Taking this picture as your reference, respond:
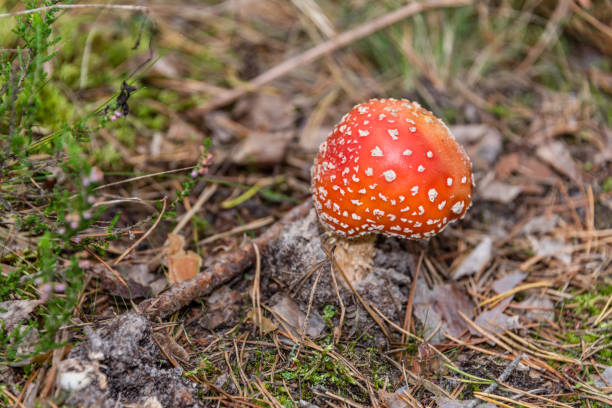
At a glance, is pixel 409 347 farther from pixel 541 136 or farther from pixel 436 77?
pixel 436 77

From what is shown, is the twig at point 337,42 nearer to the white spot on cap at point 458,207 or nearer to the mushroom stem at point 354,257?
the mushroom stem at point 354,257

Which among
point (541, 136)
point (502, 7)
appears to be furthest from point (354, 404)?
point (502, 7)

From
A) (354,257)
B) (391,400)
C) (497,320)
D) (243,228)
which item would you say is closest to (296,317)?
(354,257)

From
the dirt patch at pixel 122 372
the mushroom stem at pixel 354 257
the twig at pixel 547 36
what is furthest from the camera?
the twig at pixel 547 36

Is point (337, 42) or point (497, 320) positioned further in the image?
point (337, 42)

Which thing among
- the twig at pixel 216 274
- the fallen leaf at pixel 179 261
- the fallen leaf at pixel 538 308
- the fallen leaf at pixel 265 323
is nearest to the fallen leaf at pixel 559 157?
the fallen leaf at pixel 538 308

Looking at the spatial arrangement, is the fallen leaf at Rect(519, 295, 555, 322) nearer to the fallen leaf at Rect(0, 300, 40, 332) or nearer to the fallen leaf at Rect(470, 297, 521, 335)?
the fallen leaf at Rect(470, 297, 521, 335)

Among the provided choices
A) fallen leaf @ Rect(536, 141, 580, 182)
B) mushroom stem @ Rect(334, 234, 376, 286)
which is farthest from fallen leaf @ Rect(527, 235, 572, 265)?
mushroom stem @ Rect(334, 234, 376, 286)

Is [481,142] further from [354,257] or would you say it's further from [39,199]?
[39,199]
